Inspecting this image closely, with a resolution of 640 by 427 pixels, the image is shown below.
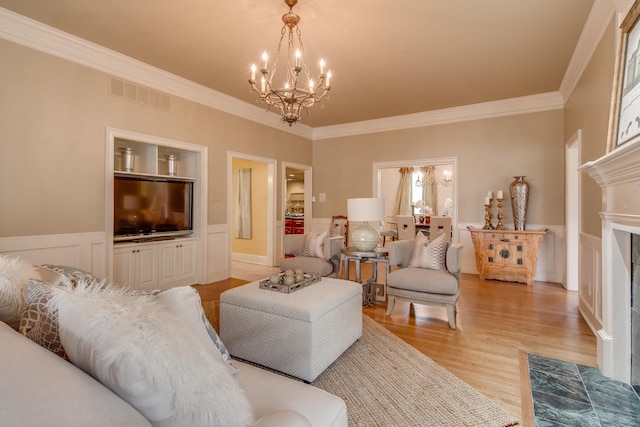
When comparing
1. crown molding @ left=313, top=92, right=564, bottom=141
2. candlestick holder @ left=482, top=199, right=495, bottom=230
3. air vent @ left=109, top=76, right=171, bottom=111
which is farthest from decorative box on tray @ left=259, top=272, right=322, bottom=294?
crown molding @ left=313, top=92, right=564, bottom=141

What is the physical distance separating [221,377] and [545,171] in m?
5.64

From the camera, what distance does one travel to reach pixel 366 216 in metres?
3.69

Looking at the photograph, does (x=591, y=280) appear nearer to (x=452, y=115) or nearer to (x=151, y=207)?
(x=452, y=115)

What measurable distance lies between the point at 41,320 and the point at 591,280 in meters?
4.08

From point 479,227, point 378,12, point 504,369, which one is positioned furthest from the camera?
point 479,227

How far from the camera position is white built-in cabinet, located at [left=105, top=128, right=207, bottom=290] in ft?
12.4

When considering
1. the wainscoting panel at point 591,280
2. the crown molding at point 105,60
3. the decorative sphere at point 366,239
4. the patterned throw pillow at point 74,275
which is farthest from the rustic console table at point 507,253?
the patterned throw pillow at point 74,275

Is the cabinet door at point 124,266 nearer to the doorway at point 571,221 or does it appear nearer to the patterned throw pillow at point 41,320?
the patterned throw pillow at point 41,320

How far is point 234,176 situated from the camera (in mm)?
6922

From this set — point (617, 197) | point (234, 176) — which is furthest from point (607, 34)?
point (234, 176)

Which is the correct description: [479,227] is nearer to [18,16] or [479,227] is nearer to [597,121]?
[597,121]

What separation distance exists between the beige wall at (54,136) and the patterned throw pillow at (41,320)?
2.65 metres

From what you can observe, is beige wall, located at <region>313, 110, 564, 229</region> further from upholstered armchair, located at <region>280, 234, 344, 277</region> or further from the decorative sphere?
upholstered armchair, located at <region>280, 234, 344, 277</region>

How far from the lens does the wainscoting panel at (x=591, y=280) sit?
2832 millimetres
